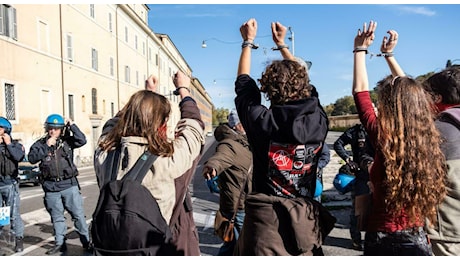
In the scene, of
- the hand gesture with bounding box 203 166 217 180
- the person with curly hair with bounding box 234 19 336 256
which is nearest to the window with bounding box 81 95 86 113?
the hand gesture with bounding box 203 166 217 180

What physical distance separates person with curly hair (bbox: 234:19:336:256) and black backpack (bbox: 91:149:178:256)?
515mm

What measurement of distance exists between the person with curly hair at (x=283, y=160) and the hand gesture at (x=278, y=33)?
0.25 m

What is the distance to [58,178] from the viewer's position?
5.57 meters

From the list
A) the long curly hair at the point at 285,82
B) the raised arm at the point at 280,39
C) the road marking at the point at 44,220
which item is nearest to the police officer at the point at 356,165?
the road marking at the point at 44,220

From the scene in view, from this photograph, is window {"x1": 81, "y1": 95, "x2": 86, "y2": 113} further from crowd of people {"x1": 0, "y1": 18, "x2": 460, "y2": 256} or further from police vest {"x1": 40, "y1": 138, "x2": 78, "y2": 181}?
crowd of people {"x1": 0, "y1": 18, "x2": 460, "y2": 256}

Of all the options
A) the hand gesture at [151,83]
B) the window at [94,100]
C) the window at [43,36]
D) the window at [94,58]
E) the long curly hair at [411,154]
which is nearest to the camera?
the long curly hair at [411,154]

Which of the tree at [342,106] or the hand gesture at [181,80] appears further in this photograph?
the tree at [342,106]

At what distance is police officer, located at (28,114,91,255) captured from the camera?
5.55 metres

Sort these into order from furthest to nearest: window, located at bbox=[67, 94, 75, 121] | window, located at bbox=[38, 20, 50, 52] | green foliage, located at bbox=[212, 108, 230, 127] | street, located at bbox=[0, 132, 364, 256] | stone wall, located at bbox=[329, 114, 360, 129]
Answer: green foliage, located at bbox=[212, 108, 230, 127]
stone wall, located at bbox=[329, 114, 360, 129]
window, located at bbox=[67, 94, 75, 121]
window, located at bbox=[38, 20, 50, 52]
street, located at bbox=[0, 132, 364, 256]

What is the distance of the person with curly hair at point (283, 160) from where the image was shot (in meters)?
2.14

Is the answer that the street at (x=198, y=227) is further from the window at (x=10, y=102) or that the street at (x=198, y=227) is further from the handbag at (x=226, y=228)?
the window at (x=10, y=102)

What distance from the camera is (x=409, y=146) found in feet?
6.79

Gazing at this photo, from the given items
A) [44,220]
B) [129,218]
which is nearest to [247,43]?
[129,218]

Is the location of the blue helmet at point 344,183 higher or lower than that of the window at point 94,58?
lower
